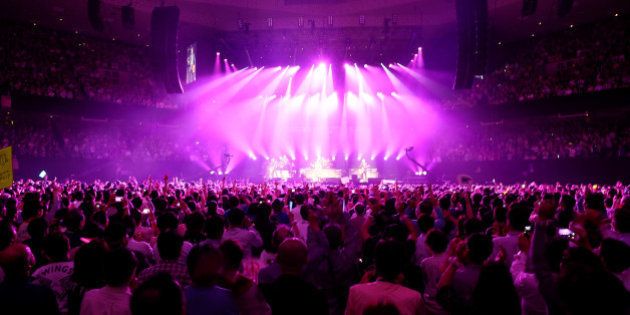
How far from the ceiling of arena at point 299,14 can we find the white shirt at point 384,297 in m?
25.3

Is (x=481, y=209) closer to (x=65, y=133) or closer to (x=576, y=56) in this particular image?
(x=576, y=56)

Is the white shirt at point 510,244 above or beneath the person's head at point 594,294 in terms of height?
beneath

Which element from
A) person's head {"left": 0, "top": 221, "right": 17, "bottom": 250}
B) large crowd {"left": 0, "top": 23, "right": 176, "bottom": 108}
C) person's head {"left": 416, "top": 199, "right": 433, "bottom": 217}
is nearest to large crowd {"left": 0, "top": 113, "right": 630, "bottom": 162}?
large crowd {"left": 0, "top": 23, "right": 176, "bottom": 108}

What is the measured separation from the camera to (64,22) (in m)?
29.8

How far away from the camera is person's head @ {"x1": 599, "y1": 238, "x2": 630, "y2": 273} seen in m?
3.75

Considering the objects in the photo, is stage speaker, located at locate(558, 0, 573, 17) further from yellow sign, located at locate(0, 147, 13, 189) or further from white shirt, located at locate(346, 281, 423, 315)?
white shirt, located at locate(346, 281, 423, 315)

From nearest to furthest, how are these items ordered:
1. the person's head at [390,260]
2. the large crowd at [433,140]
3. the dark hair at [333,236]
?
the person's head at [390,260], the dark hair at [333,236], the large crowd at [433,140]

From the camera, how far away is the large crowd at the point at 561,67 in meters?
26.4

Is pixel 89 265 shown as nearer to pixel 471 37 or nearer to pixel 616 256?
pixel 616 256

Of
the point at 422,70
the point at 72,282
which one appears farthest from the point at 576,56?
the point at 72,282

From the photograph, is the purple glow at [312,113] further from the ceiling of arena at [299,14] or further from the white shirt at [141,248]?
the white shirt at [141,248]

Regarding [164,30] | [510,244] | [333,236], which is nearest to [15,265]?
[333,236]

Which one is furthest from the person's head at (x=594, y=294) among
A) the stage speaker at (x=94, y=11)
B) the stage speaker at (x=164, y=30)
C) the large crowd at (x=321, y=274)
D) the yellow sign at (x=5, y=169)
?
the stage speaker at (x=94, y=11)

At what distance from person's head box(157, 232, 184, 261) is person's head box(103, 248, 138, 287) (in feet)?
2.39
